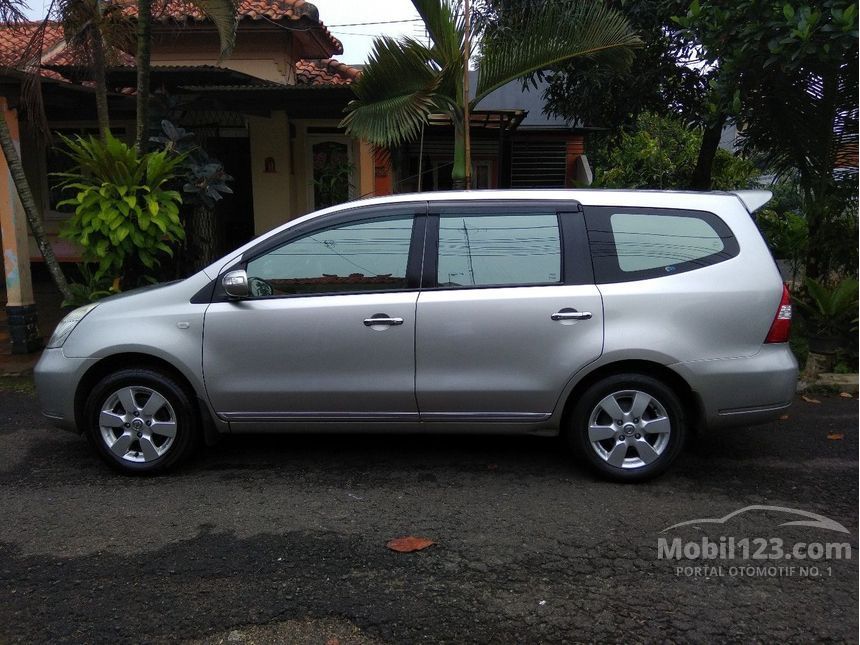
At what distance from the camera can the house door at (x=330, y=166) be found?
1184cm

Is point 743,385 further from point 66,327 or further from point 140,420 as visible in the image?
point 66,327

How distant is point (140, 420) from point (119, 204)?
283cm

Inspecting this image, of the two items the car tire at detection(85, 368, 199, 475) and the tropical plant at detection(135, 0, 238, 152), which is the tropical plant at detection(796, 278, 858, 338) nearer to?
the car tire at detection(85, 368, 199, 475)

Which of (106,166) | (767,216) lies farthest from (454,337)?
(767,216)

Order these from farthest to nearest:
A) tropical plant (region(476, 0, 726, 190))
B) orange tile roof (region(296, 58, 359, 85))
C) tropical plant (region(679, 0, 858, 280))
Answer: orange tile roof (region(296, 58, 359, 85)) → tropical plant (region(476, 0, 726, 190)) → tropical plant (region(679, 0, 858, 280))

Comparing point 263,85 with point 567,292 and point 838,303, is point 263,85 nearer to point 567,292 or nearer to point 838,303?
point 567,292

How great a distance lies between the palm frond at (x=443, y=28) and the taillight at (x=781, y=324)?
12.7 ft

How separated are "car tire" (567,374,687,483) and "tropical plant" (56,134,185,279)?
4.29 metres

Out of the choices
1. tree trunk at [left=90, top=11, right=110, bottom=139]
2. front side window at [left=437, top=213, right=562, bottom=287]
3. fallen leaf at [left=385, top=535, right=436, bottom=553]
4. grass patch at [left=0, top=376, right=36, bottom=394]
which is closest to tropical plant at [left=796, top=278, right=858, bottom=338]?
front side window at [left=437, top=213, right=562, bottom=287]

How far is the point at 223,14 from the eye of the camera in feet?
24.3

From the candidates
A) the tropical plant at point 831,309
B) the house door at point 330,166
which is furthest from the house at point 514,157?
the tropical plant at point 831,309

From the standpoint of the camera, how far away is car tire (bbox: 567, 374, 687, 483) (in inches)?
172

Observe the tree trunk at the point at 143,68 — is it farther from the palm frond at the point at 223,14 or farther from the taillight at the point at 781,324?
the taillight at the point at 781,324

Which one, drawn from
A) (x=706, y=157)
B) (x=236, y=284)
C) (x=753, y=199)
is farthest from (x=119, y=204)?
(x=706, y=157)
